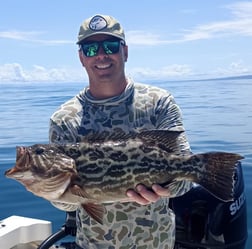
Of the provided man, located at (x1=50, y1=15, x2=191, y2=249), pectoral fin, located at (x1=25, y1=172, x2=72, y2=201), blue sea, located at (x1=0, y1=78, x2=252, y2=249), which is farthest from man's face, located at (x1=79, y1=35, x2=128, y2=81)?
blue sea, located at (x1=0, y1=78, x2=252, y2=249)

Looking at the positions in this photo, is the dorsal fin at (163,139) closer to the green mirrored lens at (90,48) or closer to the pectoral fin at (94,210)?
the pectoral fin at (94,210)

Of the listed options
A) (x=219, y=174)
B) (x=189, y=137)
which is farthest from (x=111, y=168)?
(x=189, y=137)

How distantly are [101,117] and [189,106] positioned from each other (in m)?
27.3

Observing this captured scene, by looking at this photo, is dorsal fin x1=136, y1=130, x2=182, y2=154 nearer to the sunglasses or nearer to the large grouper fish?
the large grouper fish

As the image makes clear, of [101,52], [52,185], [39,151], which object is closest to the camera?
[52,185]

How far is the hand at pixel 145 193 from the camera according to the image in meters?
3.10

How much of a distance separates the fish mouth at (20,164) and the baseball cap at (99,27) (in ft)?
3.31

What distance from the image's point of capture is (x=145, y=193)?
10.2ft

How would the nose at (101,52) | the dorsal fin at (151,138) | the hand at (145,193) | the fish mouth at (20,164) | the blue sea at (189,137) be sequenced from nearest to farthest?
the fish mouth at (20,164), the hand at (145,193), the dorsal fin at (151,138), the nose at (101,52), the blue sea at (189,137)

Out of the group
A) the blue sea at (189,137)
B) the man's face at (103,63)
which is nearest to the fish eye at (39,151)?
the man's face at (103,63)

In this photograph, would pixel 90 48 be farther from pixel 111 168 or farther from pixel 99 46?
pixel 111 168

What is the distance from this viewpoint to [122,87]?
145 inches

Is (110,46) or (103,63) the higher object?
(110,46)

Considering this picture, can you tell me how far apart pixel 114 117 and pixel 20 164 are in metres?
0.88
